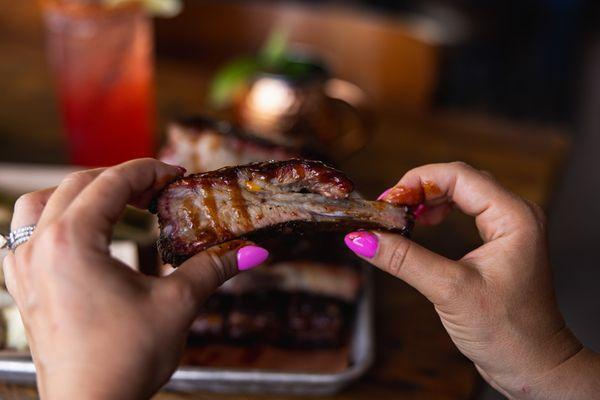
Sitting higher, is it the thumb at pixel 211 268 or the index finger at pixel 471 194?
the index finger at pixel 471 194

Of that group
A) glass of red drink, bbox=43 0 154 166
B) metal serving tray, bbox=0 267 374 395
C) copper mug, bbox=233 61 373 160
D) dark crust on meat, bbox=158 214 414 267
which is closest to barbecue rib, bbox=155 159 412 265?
dark crust on meat, bbox=158 214 414 267

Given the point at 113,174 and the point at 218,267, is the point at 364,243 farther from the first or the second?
the point at 113,174

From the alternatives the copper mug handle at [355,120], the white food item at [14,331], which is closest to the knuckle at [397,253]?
the white food item at [14,331]

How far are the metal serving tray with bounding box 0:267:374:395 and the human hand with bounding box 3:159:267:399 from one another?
38cm

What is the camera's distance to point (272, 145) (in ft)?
4.50

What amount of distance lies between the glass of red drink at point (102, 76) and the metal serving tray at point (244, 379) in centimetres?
78

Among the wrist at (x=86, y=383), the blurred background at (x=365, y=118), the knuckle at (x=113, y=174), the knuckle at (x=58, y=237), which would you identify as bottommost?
the blurred background at (x=365, y=118)

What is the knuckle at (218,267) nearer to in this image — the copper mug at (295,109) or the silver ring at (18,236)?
the silver ring at (18,236)

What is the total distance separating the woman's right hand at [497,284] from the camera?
0.79 meters

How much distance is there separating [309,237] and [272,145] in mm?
213

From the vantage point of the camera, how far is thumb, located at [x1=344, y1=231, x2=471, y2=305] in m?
0.78

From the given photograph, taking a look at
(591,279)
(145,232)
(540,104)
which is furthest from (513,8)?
(145,232)

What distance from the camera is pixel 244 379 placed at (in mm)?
1072

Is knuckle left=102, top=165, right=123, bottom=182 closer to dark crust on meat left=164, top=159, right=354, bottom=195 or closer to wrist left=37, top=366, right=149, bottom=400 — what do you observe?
dark crust on meat left=164, top=159, right=354, bottom=195
